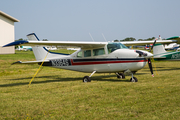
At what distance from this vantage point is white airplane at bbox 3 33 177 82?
10.3 metres

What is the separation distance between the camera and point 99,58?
38.0 ft

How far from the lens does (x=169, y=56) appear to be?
777 inches

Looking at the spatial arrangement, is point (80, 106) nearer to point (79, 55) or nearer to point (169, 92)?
point (169, 92)

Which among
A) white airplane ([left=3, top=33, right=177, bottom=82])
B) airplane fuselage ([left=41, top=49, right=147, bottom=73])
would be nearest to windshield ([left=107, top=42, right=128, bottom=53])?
white airplane ([left=3, top=33, right=177, bottom=82])

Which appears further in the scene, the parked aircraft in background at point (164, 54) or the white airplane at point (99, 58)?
the parked aircraft in background at point (164, 54)

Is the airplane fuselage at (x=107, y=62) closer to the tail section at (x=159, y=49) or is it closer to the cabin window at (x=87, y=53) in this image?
the cabin window at (x=87, y=53)

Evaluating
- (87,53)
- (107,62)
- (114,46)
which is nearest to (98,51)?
(87,53)

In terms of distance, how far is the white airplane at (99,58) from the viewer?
10.3 metres

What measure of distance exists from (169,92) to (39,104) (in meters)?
4.58

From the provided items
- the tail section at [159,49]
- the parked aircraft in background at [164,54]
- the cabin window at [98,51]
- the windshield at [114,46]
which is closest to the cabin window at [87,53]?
the cabin window at [98,51]

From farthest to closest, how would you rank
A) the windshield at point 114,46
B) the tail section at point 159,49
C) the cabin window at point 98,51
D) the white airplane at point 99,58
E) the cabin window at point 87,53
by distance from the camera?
the tail section at point 159,49
the cabin window at point 87,53
the cabin window at point 98,51
the windshield at point 114,46
the white airplane at point 99,58

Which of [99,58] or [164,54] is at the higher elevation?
[99,58]

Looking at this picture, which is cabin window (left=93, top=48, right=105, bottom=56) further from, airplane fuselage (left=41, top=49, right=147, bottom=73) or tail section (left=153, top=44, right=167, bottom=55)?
tail section (left=153, top=44, right=167, bottom=55)

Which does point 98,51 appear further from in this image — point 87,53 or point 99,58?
point 87,53
